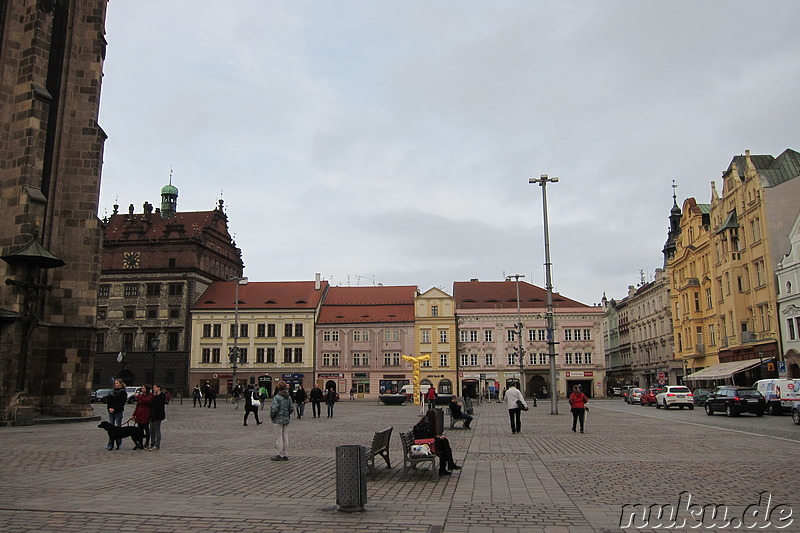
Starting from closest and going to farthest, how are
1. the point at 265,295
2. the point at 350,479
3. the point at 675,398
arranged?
the point at 350,479 → the point at 675,398 → the point at 265,295

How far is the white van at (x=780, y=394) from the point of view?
109 ft

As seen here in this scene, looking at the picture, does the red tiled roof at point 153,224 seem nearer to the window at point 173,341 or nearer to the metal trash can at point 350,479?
the window at point 173,341

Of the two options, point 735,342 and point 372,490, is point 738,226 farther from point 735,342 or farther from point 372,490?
point 372,490

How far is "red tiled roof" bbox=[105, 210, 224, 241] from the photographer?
79.1m

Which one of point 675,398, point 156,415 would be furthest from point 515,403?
point 675,398

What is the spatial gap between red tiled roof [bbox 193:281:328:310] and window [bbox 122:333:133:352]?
7975mm

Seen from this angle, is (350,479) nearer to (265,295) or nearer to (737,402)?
(737,402)

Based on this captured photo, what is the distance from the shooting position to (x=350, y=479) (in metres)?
8.80

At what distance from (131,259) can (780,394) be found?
224 feet

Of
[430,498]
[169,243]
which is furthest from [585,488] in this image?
[169,243]

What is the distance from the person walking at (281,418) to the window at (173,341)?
64846 millimetres

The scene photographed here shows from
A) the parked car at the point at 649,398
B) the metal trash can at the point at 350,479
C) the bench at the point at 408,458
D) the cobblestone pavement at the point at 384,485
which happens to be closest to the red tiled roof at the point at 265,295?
the parked car at the point at 649,398

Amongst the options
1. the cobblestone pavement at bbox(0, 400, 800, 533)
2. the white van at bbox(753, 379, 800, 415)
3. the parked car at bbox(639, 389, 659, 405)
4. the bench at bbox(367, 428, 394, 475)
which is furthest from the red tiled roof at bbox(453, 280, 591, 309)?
the bench at bbox(367, 428, 394, 475)

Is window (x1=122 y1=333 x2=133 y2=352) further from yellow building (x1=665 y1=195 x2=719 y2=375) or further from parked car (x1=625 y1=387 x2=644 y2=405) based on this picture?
yellow building (x1=665 y1=195 x2=719 y2=375)
